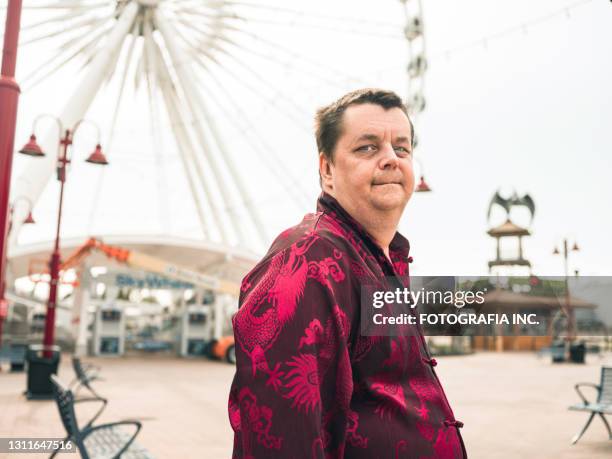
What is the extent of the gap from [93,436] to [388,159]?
17.7ft

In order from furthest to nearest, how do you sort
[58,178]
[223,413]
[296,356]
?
1. [58,178]
2. [223,413]
3. [296,356]

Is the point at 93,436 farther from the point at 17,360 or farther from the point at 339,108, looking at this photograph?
the point at 17,360

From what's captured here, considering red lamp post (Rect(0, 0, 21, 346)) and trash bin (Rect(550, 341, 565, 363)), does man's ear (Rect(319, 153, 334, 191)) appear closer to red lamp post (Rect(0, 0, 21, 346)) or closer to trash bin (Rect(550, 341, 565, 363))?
red lamp post (Rect(0, 0, 21, 346))

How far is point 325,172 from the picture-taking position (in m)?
1.77

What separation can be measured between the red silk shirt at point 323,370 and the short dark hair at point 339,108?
0.22m

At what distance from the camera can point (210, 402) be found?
10875 millimetres

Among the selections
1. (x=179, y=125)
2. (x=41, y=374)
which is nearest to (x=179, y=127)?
(x=179, y=125)

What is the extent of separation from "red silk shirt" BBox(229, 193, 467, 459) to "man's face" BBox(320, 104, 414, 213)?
102mm

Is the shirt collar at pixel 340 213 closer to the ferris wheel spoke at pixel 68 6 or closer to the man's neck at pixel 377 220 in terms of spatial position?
the man's neck at pixel 377 220

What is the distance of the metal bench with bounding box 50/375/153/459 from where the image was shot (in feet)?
14.9

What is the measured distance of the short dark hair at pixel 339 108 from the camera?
1.69 m

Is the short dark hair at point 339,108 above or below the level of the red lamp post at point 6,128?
below

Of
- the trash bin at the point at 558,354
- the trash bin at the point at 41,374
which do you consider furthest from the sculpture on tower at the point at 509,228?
the trash bin at the point at 41,374

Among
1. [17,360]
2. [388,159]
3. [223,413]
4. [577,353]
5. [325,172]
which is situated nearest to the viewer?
[388,159]
